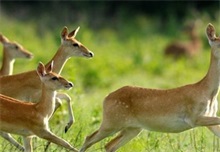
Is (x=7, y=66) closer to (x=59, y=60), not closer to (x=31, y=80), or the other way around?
(x=59, y=60)

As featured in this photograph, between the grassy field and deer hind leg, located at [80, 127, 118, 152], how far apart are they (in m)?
0.36

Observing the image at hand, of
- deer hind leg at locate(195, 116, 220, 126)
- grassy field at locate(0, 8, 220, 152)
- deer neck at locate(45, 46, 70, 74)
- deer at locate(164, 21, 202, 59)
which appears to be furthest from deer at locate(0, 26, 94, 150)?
deer at locate(164, 21, 202, 59)

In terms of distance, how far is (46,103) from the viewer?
10508mm

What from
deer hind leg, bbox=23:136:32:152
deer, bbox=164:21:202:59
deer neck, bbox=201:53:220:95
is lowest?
deer hind leg, bbox=23:136:32:152

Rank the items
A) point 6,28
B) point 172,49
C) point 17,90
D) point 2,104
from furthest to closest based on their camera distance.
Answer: point 6,28 → point 172,49 → point 17,90 → point 2,104

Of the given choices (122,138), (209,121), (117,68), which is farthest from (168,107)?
(117,68)

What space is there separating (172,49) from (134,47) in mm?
1778

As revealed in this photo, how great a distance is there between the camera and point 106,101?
10.7 m

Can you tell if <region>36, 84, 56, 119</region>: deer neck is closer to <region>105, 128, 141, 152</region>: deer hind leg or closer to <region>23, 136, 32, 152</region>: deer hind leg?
<region>23, 136, 32, 152</region>: deer hind leg

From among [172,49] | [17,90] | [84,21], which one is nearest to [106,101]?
[17,90]

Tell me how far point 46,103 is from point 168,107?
54.1 inches

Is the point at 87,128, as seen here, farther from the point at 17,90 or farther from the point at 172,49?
the point at 172,49

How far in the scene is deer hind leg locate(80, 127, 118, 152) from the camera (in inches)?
416

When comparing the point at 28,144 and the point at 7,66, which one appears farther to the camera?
the point at 7,66
